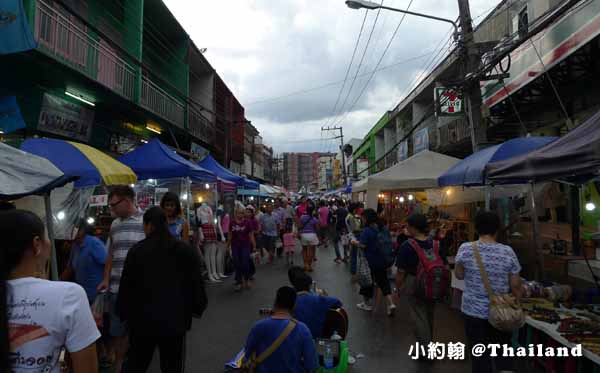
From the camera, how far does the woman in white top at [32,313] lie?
54.0 inches

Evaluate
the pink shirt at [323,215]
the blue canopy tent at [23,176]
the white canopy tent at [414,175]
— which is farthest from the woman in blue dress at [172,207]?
the pink shirt at [323,215]

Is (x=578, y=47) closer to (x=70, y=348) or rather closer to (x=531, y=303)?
(x=531, y=303)

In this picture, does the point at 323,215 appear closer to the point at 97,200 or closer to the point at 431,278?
the point at 97,200

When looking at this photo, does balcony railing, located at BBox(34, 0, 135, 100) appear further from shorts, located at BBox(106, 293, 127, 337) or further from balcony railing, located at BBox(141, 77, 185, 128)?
shorts, located at BBox(106, 293, 127, 337)

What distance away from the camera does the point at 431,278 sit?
429cm

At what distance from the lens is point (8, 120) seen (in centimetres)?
620

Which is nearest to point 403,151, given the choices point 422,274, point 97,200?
point 422,274

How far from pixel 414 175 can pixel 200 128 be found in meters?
12.4

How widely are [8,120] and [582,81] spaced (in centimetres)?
1270

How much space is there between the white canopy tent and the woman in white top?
8784 millimetres

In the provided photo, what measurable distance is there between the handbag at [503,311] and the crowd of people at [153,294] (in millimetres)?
57

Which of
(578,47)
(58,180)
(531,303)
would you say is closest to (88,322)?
(58,180)

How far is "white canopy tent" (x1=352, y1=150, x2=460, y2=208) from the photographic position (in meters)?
9.34

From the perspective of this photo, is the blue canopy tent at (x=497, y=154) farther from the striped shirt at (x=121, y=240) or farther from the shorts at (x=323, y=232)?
the shorts at (x=323, y=232)
